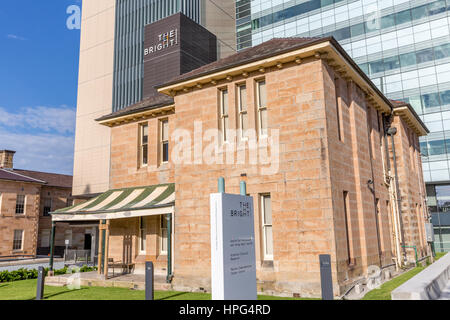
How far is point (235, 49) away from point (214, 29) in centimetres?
432

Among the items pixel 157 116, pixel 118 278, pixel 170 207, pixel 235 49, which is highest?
pixel 235 49

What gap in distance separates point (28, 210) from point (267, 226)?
35.6 metres

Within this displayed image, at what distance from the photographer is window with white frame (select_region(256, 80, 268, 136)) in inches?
527

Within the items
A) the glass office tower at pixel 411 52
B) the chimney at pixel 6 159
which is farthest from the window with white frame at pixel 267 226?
the chimney at pixel 6 159

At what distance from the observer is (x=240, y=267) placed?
264 inches

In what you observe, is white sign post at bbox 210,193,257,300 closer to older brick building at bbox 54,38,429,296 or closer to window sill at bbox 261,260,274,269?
older brick building at bbox 54,38,429,296

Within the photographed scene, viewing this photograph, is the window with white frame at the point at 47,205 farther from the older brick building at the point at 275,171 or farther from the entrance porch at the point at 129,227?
the older brick building at the point at 275,171

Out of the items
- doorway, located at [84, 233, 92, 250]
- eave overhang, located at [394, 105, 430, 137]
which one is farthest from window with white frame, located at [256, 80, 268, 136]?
doorway, located at [84, 233, 92, 250]

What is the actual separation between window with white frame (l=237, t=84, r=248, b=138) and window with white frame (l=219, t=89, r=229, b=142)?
2.10 ft

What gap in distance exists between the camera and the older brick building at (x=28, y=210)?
38188mm

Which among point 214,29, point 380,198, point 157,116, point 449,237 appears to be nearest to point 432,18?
point 449,237
